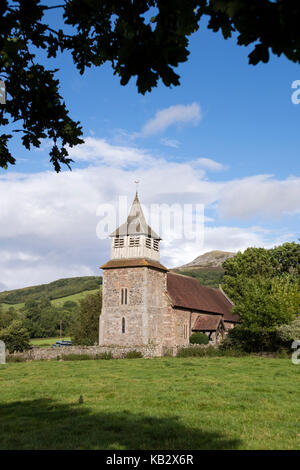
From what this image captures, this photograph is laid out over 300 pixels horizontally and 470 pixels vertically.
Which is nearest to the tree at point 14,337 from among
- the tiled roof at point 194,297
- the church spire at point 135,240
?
the church spire at point 135,240


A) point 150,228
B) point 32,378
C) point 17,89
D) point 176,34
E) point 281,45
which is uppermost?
point 150,228

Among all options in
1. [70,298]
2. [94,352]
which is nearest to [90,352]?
[94,352]

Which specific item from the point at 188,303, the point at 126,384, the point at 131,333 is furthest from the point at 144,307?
the point at 126,384

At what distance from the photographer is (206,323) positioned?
42812 millimetres

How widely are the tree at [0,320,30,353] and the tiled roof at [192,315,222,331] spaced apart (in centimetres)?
1874

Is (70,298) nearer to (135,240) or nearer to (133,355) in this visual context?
(135,240)

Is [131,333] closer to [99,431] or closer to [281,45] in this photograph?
[99,431]

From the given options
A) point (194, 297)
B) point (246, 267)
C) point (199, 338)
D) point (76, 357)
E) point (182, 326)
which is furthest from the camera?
point (246, 267)

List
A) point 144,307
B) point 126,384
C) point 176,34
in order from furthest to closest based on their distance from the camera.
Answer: point 144,307 → point 126,384 → point 176,34

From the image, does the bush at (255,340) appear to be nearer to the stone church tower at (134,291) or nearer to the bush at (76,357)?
the stone church tower at (134,291)

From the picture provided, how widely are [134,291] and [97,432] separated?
30.9 metres

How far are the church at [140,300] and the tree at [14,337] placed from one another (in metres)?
12.3

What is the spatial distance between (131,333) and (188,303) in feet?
24.7
